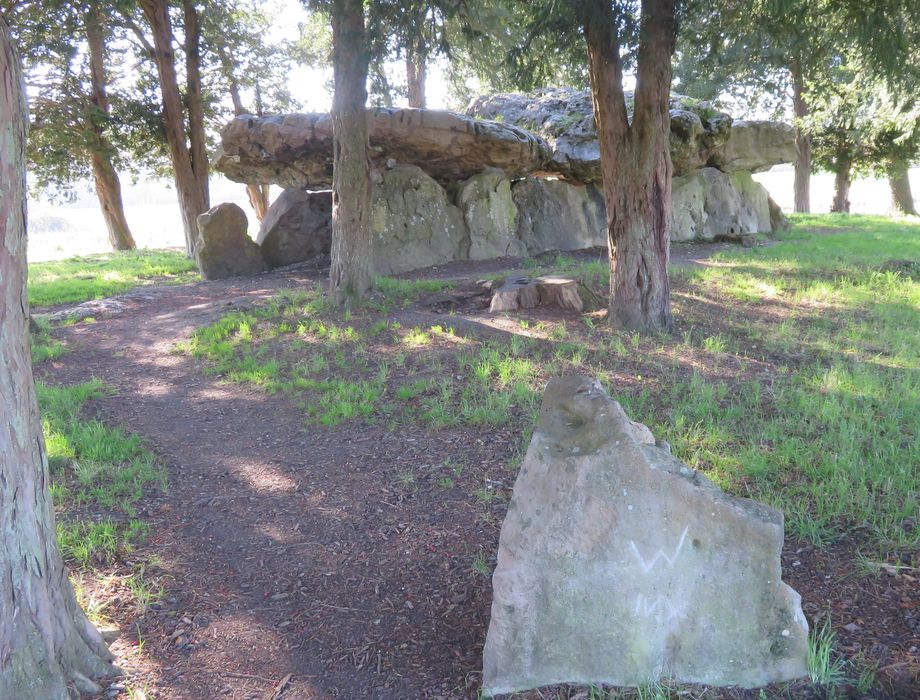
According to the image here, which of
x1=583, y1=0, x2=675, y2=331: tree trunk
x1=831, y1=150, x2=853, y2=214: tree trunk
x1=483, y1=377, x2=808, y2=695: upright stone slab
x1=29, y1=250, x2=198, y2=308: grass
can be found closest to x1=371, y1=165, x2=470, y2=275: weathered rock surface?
x1=29, y1=250, x2=198, y2=308: grass

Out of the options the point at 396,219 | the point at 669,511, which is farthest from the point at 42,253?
the point at 669,511

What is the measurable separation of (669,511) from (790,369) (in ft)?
13.8

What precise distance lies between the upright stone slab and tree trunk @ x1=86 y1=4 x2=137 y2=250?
13.2 m

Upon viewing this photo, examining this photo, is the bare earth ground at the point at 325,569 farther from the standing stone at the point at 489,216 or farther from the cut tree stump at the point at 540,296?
the standing stone at the point at 489,216

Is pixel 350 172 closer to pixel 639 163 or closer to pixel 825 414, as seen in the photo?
pixel 639 163

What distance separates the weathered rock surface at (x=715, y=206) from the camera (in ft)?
46.4

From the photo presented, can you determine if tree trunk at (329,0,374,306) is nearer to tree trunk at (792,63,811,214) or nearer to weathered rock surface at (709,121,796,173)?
weathered rock surface at (709,121,796,173)

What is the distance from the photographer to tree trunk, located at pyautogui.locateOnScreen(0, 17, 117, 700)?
241 cm

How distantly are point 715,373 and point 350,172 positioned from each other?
5023 millimetres

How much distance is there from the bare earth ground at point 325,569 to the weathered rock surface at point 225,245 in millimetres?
6219

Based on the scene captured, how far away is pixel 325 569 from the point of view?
12.2 feet

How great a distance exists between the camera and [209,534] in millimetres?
4117

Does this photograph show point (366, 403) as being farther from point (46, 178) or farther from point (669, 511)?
point (46, 178)

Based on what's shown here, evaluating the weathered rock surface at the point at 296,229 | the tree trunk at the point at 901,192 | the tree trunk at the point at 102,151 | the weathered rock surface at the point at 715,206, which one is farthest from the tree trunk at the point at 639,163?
the tree trunk at the point at 901,192
